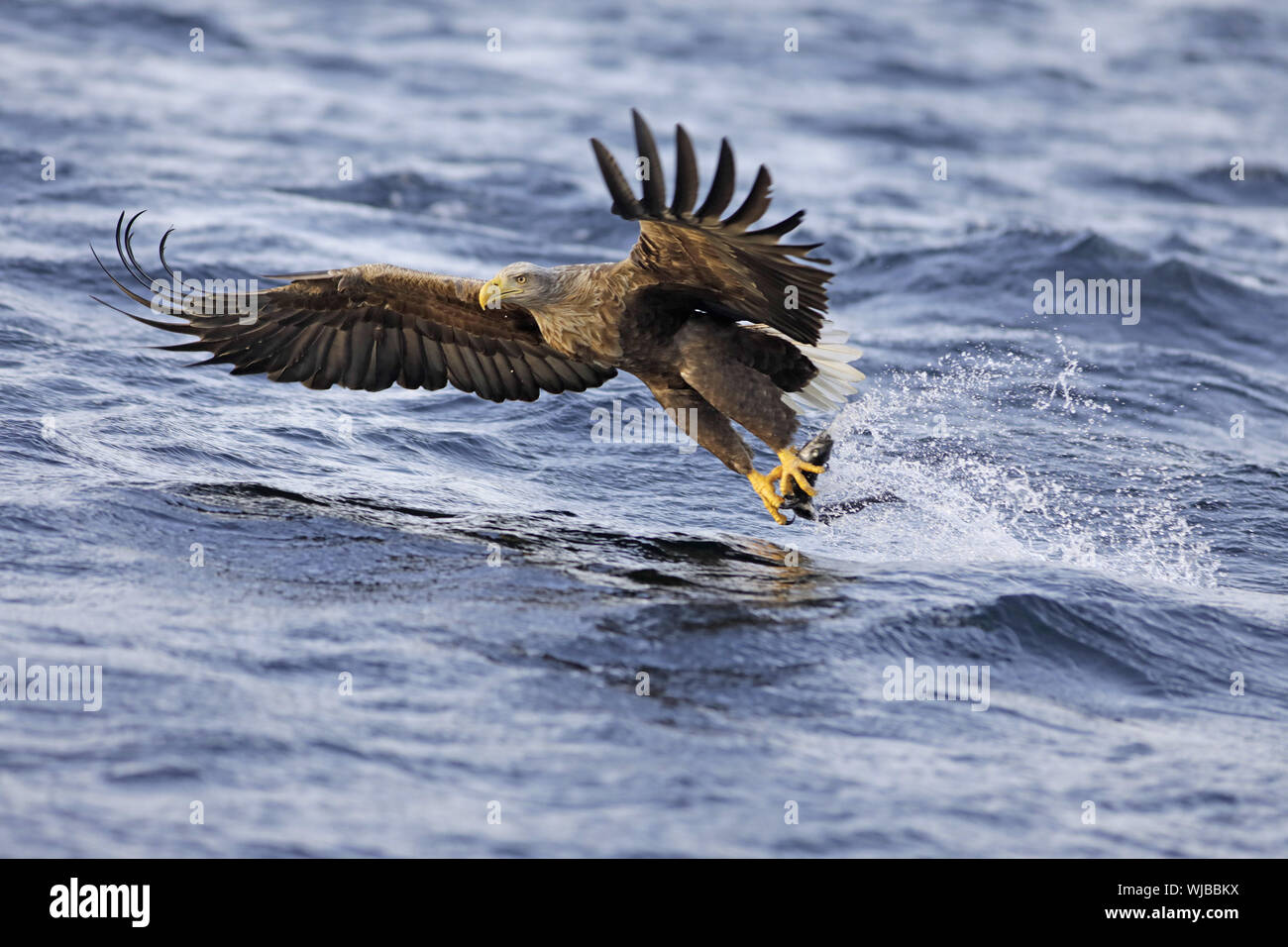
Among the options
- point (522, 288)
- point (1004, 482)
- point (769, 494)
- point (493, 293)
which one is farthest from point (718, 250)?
point (1004, 482)

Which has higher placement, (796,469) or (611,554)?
(796,469)

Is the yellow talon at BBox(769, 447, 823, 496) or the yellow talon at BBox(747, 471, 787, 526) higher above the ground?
the yellow talon at BBox(769, 447, 823, 496)

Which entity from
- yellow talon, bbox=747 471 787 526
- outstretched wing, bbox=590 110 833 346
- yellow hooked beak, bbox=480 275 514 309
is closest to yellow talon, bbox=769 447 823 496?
yellow talon, bbox=747 471 787 526

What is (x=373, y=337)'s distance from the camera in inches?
280

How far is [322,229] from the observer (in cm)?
1224

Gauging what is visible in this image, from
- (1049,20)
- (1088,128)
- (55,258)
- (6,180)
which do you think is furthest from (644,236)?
(1049,20)

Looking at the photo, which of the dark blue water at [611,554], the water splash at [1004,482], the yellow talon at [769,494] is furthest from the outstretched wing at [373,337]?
the water splash at [1004,482]

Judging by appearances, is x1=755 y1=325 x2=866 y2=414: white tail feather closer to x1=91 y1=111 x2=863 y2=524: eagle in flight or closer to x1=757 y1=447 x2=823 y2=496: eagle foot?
x1=91 y1=111 x2=863 y2=524: eagle in flight

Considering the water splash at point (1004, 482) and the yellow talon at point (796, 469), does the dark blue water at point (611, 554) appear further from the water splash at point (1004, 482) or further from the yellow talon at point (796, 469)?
the yellow talon at point (796, 469)

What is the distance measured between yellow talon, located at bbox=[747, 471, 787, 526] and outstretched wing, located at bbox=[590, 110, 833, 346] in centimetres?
76

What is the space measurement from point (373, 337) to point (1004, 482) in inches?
132

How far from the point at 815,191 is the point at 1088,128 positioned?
6303 mm

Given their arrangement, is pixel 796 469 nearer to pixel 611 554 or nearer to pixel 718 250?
pixel 611 554

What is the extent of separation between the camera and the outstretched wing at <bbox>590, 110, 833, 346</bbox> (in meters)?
4.70
